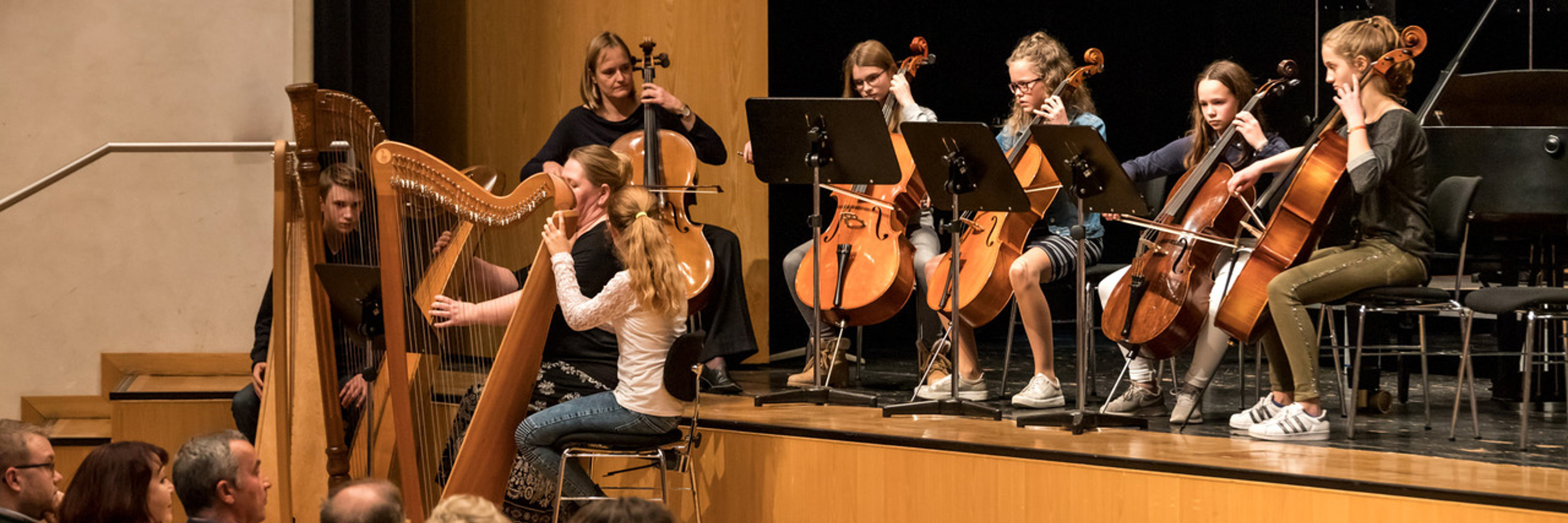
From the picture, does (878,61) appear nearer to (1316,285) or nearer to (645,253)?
(645,253)

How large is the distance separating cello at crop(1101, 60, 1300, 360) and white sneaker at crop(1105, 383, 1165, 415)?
1.01 ft

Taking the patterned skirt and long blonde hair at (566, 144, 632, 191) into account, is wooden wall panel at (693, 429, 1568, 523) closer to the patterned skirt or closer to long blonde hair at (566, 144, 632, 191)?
the patterned skirt

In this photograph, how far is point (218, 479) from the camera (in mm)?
2826

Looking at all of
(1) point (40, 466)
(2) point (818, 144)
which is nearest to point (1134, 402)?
(2) point (818, 144)

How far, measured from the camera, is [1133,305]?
13.4 ft

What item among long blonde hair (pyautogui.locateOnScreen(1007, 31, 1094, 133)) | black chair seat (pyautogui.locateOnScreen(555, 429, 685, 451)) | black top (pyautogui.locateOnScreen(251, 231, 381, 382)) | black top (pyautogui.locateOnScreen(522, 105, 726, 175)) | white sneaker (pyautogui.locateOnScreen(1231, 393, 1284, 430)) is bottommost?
black chair seat (pyautogui.locateOnScreen(555, 429, 685, 451))

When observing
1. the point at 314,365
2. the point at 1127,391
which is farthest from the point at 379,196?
the point at 1127,391

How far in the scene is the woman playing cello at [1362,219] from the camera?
3.82 meters

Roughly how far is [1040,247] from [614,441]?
5.03ft

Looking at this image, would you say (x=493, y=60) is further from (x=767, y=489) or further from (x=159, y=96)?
(x=767, y=489)

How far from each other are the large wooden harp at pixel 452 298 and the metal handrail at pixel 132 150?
1289mm

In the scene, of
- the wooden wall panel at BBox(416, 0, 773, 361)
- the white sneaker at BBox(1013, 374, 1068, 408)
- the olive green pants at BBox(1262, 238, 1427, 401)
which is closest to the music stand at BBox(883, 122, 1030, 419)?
the white sneaker at BBox(1013, 374, 1068, 408)

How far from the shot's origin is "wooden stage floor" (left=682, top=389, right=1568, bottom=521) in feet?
10.9

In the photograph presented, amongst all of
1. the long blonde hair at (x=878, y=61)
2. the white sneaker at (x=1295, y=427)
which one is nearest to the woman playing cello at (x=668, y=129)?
the long blonde hair at (x=878, y=61)
